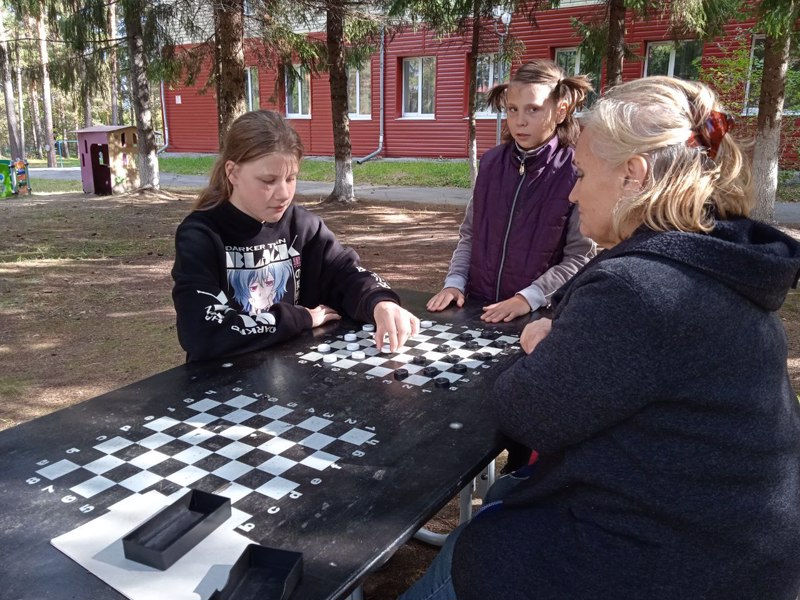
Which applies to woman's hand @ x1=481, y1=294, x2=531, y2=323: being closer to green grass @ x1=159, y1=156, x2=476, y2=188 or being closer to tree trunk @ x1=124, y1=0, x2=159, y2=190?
tree trunk @ x1=124, y1=0, x2=159, y2=190

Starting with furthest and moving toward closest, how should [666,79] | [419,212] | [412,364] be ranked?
[419,212] < [412,364] < [666,79]

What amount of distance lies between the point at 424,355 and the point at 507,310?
576 mm

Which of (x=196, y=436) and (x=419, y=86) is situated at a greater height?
(x=419, y=86)

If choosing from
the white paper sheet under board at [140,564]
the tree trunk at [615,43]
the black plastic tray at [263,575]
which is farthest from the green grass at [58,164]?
the black plastic tray at [263,575]

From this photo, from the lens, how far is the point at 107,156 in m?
13.8

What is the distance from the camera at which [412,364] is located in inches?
82.2

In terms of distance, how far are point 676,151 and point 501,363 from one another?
967mm

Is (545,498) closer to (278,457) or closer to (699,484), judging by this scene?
(699,484)

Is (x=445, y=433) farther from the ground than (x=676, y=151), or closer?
closer

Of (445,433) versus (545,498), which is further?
(445,433)

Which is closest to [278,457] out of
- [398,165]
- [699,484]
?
[699,484]

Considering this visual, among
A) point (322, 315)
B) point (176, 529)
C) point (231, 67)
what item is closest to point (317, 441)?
point (176, 529)

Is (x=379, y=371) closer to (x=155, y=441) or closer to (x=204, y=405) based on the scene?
(x=204, y=405)

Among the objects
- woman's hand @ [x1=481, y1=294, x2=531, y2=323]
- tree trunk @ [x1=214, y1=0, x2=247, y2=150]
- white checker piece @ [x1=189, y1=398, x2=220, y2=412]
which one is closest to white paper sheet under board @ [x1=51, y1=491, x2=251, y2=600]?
white checker piece @ [x1=189, y1=398, x2=220, y2=412]
